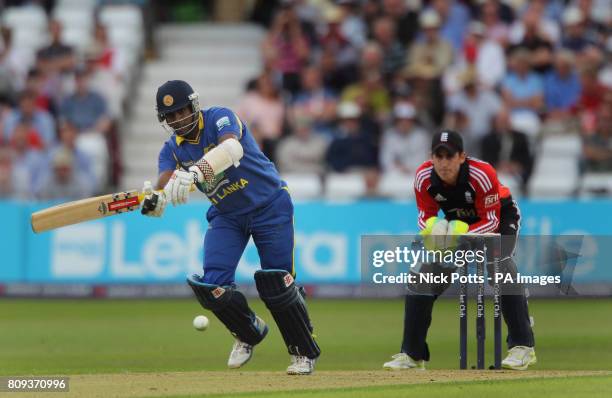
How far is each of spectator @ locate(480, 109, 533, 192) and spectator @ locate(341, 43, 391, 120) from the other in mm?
1526

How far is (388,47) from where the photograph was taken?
61.9 feet

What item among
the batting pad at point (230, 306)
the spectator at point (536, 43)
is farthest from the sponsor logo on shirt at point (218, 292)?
the spectator at point (536, 43)

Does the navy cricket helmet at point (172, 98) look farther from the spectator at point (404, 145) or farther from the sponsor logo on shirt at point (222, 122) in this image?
the spectator at point (404, 145)

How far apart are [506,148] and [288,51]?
3.64 meters

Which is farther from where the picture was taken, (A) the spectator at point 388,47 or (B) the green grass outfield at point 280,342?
(A) the spectator at point 388,47

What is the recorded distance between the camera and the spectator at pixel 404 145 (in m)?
17.2

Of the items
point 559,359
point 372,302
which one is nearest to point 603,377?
point 559,359

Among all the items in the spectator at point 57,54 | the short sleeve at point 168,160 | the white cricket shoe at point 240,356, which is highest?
the spectator at point 57,54

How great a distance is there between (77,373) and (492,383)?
2928 millimetres

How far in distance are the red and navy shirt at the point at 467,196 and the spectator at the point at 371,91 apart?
28.1ft

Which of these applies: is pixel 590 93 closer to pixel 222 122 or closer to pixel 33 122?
pixel 33 122

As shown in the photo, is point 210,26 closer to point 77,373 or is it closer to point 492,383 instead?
point 77,373

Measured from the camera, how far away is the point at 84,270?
16.1 m

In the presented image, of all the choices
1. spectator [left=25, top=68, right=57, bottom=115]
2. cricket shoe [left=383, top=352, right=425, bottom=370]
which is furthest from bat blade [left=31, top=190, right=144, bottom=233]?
spectator [left=25, top=68, right=57, bottom=115]
